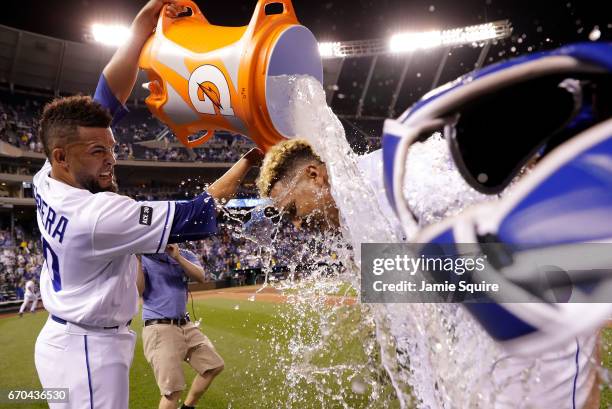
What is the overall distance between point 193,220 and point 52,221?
1.97 feet

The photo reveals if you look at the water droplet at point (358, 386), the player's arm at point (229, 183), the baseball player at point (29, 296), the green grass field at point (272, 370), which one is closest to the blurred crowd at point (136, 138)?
the baseball player at point (29, 296)

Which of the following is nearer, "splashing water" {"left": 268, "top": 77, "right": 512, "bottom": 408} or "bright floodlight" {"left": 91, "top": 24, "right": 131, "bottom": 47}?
"splashing water" {"left": 268, "top": 77, "right": 512, "bottom": 408}

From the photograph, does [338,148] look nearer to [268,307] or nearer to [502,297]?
[502,297]

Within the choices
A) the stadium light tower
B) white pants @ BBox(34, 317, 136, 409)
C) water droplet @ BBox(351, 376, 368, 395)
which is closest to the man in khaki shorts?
water droplet @ BBox(351, 376, 368, 395)

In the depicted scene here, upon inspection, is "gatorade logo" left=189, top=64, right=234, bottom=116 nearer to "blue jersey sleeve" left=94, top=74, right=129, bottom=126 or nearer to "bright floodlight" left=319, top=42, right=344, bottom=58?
"blue jersey sleeve" left=94, top=74, right=129, bottom=126

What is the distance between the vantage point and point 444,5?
47.9 ft

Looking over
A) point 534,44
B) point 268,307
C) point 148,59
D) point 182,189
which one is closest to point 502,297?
point 148,59

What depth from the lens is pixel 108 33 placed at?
19.8 m

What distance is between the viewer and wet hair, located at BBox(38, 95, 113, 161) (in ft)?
6.19

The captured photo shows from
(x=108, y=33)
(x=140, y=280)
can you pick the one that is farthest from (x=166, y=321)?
(x=108, y=33)

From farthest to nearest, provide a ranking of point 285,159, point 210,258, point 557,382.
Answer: point 210,258 < point 285,159 < point 557,382

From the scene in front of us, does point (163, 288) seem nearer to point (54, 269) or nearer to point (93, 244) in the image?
point (54, 269)

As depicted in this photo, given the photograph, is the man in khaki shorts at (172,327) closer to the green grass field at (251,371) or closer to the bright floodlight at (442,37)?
the green grass field at (251,371)

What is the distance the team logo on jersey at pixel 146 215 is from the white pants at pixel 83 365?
0.56 m
